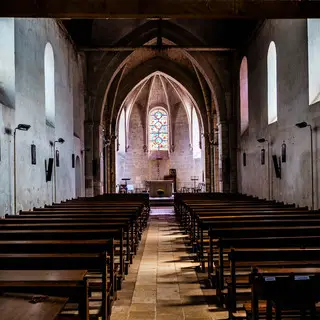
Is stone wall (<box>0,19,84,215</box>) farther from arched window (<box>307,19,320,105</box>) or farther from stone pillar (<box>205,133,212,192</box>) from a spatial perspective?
stone pillar (<box>205,133,212,192</box>)

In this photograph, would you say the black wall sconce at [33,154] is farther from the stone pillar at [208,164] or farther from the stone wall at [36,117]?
the stone pillar at [208,164]

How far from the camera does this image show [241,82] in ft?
68.0

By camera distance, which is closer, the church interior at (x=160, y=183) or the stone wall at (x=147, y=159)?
the church interior at (x=160, y=183)

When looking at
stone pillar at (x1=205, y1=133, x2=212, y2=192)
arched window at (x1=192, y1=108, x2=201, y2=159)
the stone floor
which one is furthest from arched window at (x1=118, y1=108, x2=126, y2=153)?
the stone floor

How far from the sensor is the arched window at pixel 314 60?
11453mm

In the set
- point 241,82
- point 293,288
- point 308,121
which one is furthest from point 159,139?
point 293,288

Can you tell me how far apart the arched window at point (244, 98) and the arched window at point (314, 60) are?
8773mm

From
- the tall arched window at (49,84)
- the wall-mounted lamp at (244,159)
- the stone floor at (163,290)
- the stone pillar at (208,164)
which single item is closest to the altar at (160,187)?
the stone pillar at (208,164)

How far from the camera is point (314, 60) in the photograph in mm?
11578

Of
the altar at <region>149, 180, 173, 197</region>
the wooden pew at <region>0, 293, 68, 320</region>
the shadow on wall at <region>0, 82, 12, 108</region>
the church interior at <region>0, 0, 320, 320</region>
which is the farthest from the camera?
the altar at <region>149, 180, 173, 197</region>

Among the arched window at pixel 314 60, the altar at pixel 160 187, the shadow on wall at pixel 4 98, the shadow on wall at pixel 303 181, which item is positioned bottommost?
the altar at pixel 160 187

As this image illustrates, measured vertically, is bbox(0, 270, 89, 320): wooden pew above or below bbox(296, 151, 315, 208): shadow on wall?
below

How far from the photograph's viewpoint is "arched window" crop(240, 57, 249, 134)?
810 inches

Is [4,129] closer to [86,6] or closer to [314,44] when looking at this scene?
[86,6]
